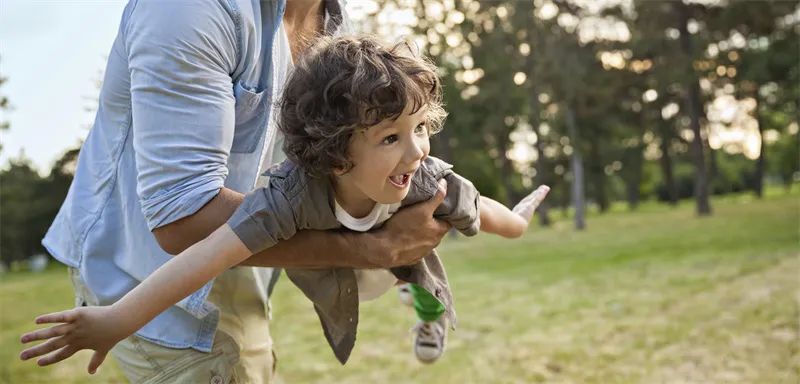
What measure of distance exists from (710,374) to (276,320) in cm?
445

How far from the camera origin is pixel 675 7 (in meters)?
23.0

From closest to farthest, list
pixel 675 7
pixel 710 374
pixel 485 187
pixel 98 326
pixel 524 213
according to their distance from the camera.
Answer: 1. pixel 98 326
2. pixel 524 213
3. pixel 710 374
4. pixel 675 7
5. pixel 485 187

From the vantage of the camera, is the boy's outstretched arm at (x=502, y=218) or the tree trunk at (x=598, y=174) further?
the tree trunk at (x=598, y=174)

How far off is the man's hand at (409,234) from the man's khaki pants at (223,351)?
45cm

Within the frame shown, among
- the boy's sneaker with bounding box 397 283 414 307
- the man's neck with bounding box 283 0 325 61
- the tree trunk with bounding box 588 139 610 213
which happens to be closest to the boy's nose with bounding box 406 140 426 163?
the man's neck with bounding box 283 0 325 61

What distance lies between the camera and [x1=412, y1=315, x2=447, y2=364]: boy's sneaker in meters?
2.73

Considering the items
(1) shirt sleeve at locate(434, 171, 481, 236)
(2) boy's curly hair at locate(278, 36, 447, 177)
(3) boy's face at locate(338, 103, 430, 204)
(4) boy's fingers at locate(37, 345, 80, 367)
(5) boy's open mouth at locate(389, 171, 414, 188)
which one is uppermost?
(2) boy's curly hair at locate(278, 36, 447, 177)

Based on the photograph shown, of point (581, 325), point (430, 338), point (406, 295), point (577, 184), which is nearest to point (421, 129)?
point (406, 295)

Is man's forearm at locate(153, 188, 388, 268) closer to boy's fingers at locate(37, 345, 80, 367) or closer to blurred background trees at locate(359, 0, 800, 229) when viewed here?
boy's fingers at locate(37, 345, 80, 367)

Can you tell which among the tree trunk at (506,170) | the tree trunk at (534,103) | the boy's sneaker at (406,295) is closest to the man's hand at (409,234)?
the boy's sneaker at (406,295)

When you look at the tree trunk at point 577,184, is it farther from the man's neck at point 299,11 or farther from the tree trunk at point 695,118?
the man's neck at point 299,11

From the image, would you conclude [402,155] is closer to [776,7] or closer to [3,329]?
[3,329]

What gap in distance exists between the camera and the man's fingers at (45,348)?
145 cm

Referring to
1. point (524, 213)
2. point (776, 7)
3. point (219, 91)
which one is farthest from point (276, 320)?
point (776, 7)
